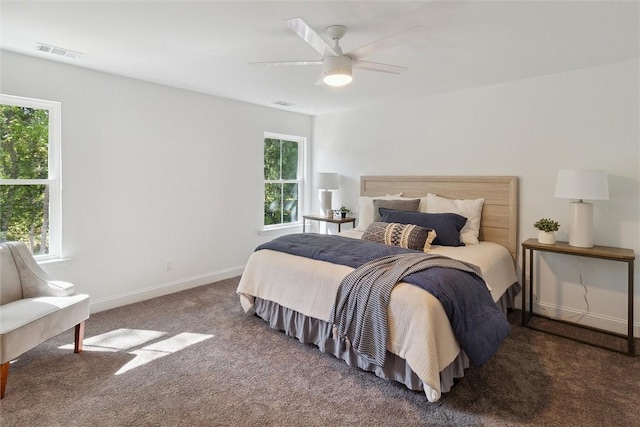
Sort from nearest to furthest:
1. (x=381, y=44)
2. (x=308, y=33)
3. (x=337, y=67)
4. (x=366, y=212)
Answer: (x=308, y=33), (x=381, y=44), (x=337, y=67), (x=366, y=212)

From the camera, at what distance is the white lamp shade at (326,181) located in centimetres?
492

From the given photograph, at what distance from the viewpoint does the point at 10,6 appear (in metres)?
2.11

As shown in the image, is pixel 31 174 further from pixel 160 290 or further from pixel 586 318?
pixel 586 318

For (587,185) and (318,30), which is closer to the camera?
(318,30)

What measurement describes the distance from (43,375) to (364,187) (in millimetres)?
3897

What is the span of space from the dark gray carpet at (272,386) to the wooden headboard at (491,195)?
3.47 ft

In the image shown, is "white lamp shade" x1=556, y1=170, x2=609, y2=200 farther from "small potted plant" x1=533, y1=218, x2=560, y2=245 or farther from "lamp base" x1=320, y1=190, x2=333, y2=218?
"lamp base" x1=320, y1=190, x2=333, y2=218

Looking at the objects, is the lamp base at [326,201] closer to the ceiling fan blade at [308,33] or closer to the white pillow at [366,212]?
the white pillow at [366,212]

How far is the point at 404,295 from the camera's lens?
2.10 metres

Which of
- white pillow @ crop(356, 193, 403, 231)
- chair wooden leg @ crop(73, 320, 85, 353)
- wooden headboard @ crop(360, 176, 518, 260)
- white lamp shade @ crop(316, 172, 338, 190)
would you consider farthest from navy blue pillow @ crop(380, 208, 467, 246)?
chair wooden leg @ crop(73, 320, 85, 353)

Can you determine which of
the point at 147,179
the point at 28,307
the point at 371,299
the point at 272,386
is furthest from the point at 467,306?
the point at 147,179

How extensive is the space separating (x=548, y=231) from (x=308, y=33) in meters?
2.69

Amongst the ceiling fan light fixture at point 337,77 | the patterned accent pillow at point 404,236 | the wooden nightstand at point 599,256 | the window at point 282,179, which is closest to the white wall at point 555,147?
the wooden nightstand at point 599,256

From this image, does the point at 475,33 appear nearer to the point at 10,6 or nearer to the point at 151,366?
the point at 10,6
